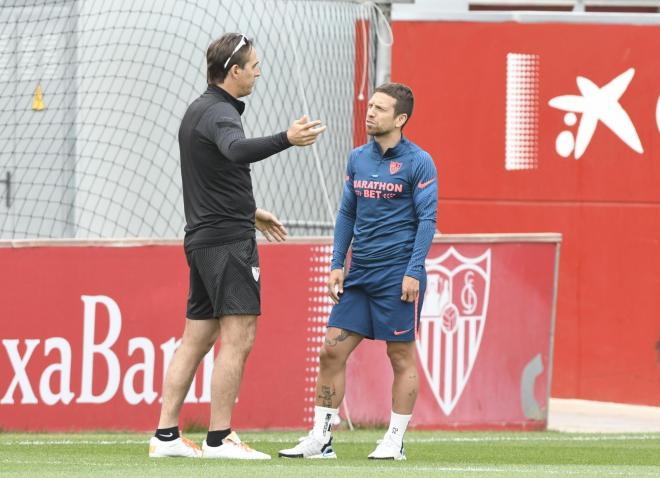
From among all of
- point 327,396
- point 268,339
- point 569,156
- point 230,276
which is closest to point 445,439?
point 268,339

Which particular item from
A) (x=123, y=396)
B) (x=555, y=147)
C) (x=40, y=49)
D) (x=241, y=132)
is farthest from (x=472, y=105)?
(x=241, y=132)

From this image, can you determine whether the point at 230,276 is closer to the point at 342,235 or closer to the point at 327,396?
the point at 342,235

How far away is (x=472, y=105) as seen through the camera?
12492 millimetres

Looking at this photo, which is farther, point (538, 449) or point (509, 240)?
point (509, 240)

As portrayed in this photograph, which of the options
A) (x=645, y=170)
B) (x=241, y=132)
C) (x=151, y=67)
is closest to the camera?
(x=241, y=132)

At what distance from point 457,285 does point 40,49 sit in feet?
11.3

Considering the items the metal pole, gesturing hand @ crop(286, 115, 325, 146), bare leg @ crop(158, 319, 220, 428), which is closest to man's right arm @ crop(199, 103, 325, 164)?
gesturing hand @ crop(286, 115, 325, 146)

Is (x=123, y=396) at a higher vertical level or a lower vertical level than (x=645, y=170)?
lower

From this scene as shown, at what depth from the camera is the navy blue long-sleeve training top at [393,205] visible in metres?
7.39

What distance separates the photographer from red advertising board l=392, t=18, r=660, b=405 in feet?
39.8

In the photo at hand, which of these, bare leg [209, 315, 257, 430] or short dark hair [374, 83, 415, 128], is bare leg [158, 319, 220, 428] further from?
short dark hair [374, 83, 415, 128]

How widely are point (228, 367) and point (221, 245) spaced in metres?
0.55

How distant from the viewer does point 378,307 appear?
7.49 metres

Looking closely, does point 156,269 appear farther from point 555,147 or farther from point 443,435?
point 555,147
